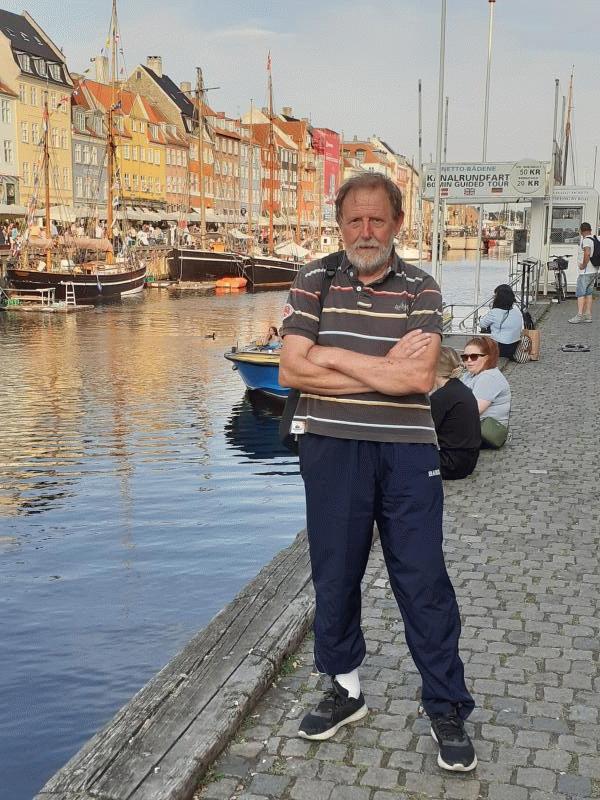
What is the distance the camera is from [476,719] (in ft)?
13.9

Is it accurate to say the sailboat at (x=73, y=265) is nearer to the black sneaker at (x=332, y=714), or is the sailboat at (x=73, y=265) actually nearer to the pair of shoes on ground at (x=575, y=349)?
the pair of shoes on ground at (x=575, y=349)

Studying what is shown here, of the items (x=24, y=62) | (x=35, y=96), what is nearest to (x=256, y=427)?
(x=24, y=62)

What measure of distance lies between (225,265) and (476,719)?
69386mm

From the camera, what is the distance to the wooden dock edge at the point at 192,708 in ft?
11.9

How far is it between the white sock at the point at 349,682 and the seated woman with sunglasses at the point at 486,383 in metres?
5.72

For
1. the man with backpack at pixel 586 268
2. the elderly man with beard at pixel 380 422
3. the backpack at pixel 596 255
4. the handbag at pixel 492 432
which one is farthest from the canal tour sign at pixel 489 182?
the elderly man with beard at pixel 380 422

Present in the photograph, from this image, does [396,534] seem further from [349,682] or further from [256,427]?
[256,427]

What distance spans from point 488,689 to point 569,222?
2836 cm

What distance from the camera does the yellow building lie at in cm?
7488

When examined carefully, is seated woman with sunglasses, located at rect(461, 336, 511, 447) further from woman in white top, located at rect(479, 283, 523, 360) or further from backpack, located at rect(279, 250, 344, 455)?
woman in white top, located at rect(479, 283, 523, 360)

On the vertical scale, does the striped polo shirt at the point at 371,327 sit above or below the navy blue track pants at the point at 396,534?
above

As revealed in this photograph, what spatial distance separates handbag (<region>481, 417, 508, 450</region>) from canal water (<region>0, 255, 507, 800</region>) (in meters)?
2.40

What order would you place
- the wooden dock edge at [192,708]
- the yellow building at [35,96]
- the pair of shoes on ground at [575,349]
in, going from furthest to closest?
the yellow building at [35,96] → the pair of shoes on ground at [575,349] → the wooden dock edge at [192,708]

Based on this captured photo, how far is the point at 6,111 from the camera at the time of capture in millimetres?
74500
